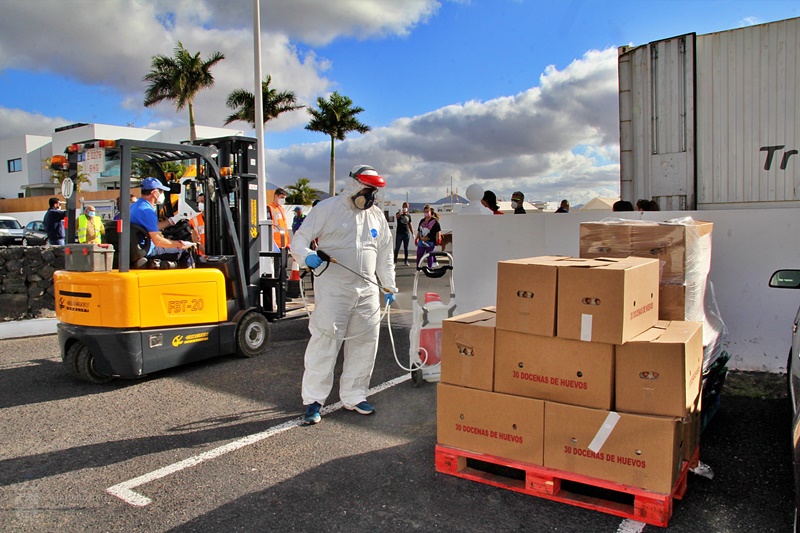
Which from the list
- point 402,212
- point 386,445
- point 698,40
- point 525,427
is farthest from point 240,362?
point 402,212

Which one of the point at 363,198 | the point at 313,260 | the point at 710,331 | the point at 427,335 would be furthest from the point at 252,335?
the point at 710,331

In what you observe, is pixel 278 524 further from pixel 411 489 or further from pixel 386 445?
pixel 386 445

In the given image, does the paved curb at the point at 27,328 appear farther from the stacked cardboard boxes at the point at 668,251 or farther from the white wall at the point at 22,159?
the white wall at the point at 22,159

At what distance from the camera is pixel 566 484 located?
132 inches

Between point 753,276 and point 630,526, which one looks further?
point 753,276

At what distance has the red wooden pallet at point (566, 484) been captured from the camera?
9.45 ft

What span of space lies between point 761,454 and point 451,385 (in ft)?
7.09

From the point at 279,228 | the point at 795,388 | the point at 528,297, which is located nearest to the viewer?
the point at 795,388

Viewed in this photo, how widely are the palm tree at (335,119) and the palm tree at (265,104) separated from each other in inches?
59.9

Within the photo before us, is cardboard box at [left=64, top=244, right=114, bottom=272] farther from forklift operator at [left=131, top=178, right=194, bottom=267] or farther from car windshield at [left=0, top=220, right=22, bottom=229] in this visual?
car windshield at [left=0, top=220, right=22, bottom=229]

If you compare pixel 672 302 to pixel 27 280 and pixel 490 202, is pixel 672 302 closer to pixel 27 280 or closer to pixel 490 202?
pixel 490 202

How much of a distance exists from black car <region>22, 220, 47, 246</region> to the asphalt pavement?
74.2ft

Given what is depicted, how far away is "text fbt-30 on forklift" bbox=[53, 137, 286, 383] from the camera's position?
529 centimetres

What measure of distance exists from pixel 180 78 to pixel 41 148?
33.7 meters
